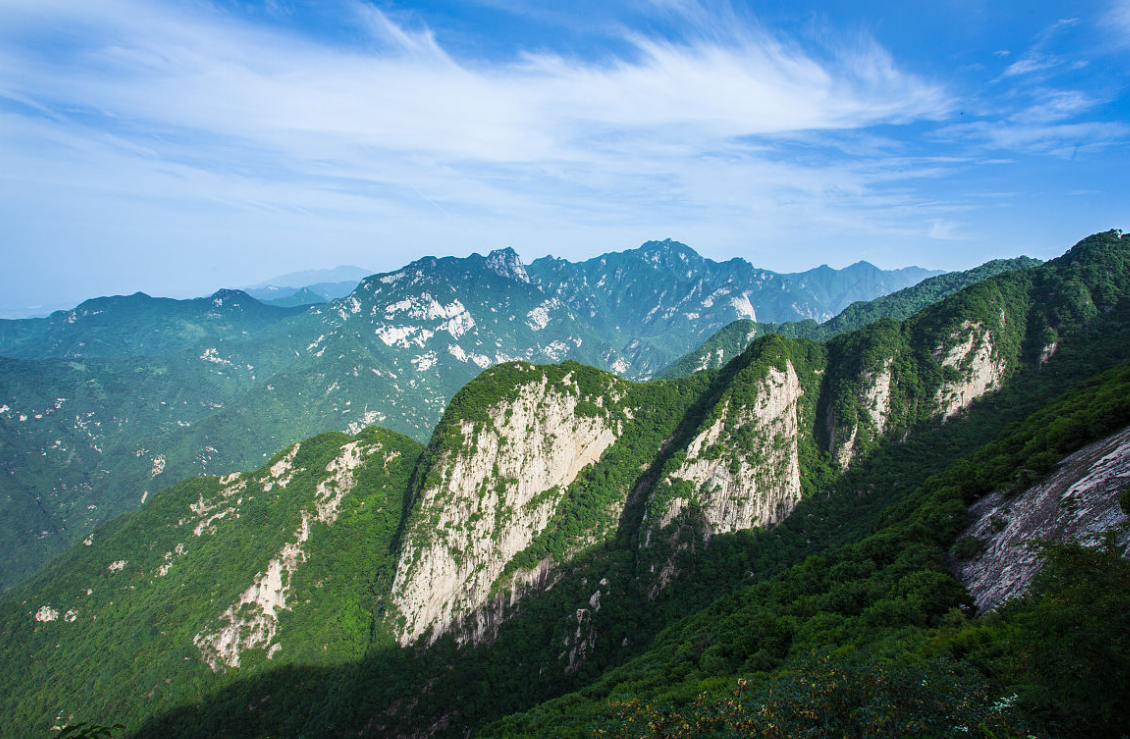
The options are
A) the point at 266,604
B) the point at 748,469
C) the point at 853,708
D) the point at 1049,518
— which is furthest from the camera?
the point at 748,469

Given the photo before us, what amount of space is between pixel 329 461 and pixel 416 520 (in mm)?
34420

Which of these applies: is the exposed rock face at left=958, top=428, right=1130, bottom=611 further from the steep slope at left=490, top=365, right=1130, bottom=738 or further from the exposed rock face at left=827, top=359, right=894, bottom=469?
the exposed rock face at left=827, top=359, right=894, bottom=469

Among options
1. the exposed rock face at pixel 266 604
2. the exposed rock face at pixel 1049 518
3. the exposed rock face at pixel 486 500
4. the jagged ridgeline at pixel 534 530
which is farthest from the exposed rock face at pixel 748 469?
the exposed rock face at pixel 266 604

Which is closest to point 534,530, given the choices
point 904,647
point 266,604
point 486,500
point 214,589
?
point 486,500

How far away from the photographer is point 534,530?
10719 centimetres

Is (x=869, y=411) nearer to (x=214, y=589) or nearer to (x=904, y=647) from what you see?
(x=904, y=647)

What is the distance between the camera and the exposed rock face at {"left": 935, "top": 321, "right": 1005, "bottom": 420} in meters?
100

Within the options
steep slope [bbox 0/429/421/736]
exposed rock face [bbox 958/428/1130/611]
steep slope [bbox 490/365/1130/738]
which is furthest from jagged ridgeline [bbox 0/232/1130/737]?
exposed rock face [bbox 958/428/1130/611]

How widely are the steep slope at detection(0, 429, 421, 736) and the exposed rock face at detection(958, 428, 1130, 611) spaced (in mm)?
94829

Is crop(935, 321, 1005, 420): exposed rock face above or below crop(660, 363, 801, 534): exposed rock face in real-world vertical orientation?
above

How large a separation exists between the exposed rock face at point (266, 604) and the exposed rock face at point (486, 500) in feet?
82.2

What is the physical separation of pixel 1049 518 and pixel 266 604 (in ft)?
394

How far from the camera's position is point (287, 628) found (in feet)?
314

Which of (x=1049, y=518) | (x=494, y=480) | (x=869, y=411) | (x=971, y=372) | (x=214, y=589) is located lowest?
(x=214, y=589)
